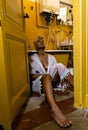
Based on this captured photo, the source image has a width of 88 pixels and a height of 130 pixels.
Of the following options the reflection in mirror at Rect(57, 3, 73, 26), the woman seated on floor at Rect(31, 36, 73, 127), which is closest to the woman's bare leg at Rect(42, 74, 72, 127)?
the woman seated on floor at Rect(31, 36, 73, 127)

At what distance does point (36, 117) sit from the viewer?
4.25 feet

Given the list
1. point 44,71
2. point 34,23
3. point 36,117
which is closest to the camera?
point 36,117

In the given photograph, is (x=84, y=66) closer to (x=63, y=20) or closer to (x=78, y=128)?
(x=78, y=128)

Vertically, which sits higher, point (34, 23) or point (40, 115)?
point (34, 23)

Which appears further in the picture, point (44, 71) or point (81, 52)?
point (44, 71)

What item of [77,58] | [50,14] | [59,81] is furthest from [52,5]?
[77,58]

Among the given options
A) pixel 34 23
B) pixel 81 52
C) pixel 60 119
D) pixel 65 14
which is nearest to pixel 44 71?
pixel 81 52

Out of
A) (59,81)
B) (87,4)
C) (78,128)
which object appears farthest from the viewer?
(59,81)

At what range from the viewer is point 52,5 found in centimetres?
293

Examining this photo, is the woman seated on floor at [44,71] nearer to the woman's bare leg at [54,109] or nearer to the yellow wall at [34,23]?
the woman's bare leg at [54,109]

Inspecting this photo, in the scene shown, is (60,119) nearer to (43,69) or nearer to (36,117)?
(36,117)

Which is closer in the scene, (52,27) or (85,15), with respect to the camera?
(85,15)

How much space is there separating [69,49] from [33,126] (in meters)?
2.11

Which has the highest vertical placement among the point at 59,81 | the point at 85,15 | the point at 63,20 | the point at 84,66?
the point at 63,20
